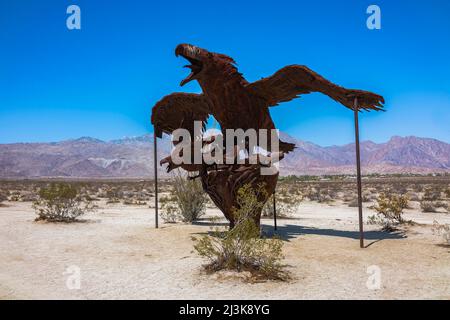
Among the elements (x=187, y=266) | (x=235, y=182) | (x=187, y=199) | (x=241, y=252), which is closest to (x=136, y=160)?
(x=187, y=199)

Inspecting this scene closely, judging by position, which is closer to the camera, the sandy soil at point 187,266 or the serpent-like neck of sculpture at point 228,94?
the sandy soil at point 187,266

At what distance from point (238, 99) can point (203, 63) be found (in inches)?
47.5

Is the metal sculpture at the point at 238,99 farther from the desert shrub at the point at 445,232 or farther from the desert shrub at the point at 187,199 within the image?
the desert shrub at the point at 187,199

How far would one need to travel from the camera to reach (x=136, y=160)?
13412 cm

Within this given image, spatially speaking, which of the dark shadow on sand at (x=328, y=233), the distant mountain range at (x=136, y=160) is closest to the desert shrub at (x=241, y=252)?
the dark shadow on sand at (x=328, y=233)

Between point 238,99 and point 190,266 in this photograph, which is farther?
point 238,99

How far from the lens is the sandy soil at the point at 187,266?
539 centimetres

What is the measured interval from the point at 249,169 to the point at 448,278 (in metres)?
4.35

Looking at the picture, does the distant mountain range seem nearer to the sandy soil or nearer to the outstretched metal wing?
the sandy soil

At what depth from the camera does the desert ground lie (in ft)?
17.7

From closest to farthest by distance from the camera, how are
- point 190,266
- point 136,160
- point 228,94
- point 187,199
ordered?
point 190,266, point 228,94, point 187,199, point 136,160

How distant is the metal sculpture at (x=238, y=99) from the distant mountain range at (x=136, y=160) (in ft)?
356

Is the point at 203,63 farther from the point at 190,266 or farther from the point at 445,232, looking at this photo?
the point at 445,232
